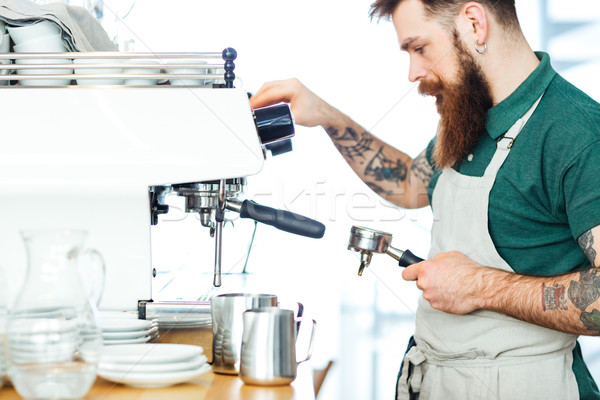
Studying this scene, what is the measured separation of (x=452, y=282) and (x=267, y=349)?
508 millimetres

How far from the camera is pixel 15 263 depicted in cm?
76

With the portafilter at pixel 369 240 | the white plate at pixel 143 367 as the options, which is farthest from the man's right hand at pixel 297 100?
the white plate at pixel 143 367

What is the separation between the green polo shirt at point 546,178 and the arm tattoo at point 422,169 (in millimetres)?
258

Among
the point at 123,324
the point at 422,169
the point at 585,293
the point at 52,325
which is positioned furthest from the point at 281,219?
the point at 422,169

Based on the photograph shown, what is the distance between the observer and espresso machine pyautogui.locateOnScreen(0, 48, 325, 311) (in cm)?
76

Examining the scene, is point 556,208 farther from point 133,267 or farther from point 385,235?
point 133,267

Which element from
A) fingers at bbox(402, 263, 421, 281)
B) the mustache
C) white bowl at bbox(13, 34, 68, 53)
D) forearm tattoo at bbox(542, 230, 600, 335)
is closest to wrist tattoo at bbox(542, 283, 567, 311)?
forearm tattoo at bbox(542, 230, 600, 335)

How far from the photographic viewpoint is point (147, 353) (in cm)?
62

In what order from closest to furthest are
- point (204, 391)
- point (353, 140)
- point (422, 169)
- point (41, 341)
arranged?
point (41, 341) < point (204, 391) < point (422, 169) < point (353, 140)

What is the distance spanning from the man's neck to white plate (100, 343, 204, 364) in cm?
78

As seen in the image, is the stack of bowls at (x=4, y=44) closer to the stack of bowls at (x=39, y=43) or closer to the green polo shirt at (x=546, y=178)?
the stack of bowls at (x=39, y=43)

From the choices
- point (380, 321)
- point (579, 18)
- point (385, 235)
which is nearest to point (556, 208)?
point (385, 235)

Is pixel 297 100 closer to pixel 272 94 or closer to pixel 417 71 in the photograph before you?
pixel 272 94

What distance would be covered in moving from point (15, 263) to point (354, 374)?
1.85 meters
